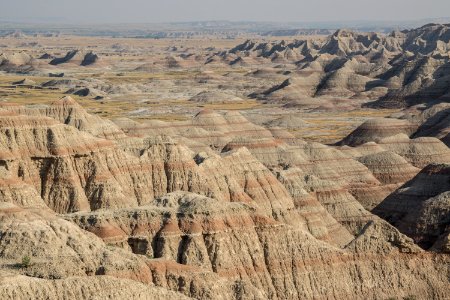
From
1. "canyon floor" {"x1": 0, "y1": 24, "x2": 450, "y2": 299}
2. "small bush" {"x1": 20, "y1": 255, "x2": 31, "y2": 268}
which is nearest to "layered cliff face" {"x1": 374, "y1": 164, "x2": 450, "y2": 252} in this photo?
"canyon floor" {"x1": 0, "y1": 24, "x2": 450, "y2": 299}

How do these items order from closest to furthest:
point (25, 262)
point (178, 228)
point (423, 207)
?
point (25, 262) < point (178, 228) < point (423, 207)

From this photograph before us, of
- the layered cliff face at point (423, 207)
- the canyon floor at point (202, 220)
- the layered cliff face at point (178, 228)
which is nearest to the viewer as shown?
the layered cliff face at point (178, 228)

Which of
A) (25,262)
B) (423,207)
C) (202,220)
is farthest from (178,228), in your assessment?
(423,207)

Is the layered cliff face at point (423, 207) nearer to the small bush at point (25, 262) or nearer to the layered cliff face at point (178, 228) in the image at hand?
the layered cliff face at point (178, 228)

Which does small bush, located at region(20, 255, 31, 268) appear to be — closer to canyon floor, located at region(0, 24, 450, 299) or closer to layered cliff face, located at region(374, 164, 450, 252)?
canyon floor, located at region(0, 24, 450, 299)

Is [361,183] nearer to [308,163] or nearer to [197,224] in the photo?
[308,163]

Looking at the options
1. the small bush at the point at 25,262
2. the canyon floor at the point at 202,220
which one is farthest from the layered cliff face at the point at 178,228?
the small bush at the point at 25,262

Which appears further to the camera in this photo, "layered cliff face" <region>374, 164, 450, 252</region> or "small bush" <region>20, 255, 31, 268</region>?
"layered cliff face" <region>374, 164, 450, 252</region>

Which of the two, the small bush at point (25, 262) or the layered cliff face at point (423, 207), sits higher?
the small bush at point (25, 262)

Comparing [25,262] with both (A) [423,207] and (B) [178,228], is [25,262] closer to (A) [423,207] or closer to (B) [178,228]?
(B) [178,228]
